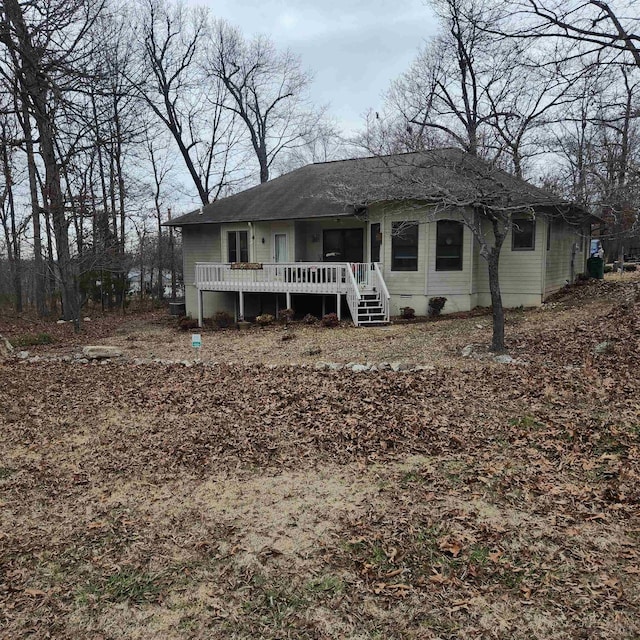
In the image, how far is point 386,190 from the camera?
12.2 m

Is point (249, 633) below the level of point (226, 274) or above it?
below

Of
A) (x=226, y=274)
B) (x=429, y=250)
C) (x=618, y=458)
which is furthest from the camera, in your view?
(x=226, y=274)

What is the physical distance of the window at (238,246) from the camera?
17938 mm

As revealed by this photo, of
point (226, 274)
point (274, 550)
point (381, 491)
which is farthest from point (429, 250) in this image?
point (274, 550)

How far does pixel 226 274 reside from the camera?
655 inches

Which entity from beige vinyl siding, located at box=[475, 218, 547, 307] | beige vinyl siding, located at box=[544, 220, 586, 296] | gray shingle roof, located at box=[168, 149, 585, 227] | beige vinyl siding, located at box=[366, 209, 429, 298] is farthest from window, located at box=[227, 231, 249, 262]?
beige vinyl siding, located at box=[544, 220, 586, 296]

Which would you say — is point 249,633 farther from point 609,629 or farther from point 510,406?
point 510,406

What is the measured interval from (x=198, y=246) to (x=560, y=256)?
42.7 feet

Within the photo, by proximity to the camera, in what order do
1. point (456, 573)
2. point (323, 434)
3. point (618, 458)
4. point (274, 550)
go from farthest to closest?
point (323, 434) < point (618, 458) < point (274, 550) < point (456, 573)

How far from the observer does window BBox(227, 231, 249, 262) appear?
58.9ft

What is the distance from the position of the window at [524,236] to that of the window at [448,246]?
5.78 feet

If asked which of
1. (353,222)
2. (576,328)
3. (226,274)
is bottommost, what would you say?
(576,328)

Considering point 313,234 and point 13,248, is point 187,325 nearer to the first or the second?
point 313,234

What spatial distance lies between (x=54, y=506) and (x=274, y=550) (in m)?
2.14
